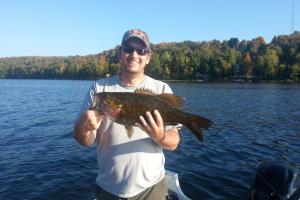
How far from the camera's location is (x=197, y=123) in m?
4.27

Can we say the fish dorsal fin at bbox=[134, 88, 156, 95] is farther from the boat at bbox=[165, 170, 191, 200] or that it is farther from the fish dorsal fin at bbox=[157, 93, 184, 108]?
the boat at bbox=[165, 170, 191, 200]

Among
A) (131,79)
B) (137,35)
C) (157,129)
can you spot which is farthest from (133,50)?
(157,129)

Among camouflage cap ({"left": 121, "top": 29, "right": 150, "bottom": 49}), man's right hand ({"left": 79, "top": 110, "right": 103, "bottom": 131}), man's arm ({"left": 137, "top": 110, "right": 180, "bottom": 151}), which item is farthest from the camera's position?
camouflage cap ({"left": 121, "top": 29, "right": 150, "bottom": 49})

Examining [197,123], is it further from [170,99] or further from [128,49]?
[128,49]

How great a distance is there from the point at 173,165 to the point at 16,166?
600cm

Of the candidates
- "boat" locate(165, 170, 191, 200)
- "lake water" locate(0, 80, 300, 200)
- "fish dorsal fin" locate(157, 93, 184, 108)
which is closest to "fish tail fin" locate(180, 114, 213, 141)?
"fish dorsal fin" locate(157, 93, 184, 108)

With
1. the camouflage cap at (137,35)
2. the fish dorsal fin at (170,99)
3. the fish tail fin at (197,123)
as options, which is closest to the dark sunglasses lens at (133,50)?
the camouflage cap at (137,35)

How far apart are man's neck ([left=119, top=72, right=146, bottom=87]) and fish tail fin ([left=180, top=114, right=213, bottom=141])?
732 mm

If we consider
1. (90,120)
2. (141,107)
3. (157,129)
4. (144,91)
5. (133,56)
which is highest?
(133,56)

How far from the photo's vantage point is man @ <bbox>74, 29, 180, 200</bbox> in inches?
164

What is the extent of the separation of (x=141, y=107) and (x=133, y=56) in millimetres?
628

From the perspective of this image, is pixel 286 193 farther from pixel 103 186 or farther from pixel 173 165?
pixel 173 165

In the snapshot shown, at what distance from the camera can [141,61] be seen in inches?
173

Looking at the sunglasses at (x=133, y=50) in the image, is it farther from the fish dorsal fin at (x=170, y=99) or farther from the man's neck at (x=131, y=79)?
the fish dorsal fin at (x=170, y=99)
